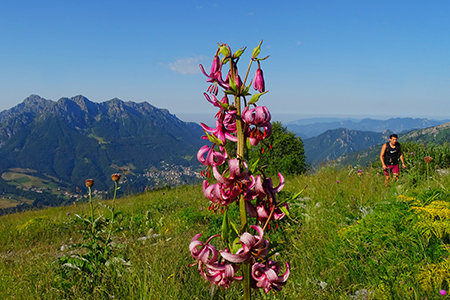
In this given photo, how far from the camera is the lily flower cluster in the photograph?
1.41 m

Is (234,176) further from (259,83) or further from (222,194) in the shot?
(259,83)

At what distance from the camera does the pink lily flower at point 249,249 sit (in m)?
1.35

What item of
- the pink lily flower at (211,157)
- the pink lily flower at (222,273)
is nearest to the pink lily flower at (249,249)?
the pink lily flower at (222,273)

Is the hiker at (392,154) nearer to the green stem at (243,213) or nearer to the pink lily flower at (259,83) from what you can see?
the pink lily flower at (259,83)

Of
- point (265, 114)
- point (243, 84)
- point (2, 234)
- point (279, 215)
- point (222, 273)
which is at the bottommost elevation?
point (2, 234)

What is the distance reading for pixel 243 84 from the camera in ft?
4.99

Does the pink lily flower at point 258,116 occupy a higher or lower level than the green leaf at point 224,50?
lower

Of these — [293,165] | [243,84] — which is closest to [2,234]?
[243,84]

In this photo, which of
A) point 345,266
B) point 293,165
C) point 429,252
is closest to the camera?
point 429,252

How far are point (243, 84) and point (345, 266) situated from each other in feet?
9.58

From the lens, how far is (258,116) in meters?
1.47

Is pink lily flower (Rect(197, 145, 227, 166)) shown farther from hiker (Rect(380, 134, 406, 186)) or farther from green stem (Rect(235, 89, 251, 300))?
hiker (Rect(380, 134, 406, 186))

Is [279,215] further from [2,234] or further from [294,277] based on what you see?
[2,234]

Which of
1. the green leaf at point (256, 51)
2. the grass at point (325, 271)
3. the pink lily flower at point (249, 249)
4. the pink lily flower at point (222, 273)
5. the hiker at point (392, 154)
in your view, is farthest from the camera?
the hiker at point (392, 154)
